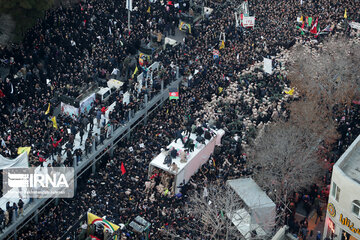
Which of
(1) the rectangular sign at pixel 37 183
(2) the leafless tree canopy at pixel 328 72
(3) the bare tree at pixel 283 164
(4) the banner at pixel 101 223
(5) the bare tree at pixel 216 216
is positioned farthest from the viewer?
(2) the leafless tree canopy at pixel 328 72

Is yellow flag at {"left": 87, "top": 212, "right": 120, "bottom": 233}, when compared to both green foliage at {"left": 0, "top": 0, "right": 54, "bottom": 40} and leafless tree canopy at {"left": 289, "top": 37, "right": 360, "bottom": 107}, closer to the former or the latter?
green foliage at {"left": 0, "top": 0, "right": 54, "bottom": 40}

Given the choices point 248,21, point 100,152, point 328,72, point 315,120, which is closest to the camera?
point 100,152

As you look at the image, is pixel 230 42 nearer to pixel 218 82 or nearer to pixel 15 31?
pixel 218 82

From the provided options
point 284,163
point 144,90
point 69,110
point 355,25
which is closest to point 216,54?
point 144,90

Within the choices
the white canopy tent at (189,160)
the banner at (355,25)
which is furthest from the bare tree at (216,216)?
the banner at (355,25)

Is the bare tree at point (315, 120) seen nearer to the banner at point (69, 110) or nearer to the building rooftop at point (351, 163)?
the building rooftop at point (351, 163)

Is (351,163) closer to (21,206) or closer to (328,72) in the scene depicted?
(328,72)
